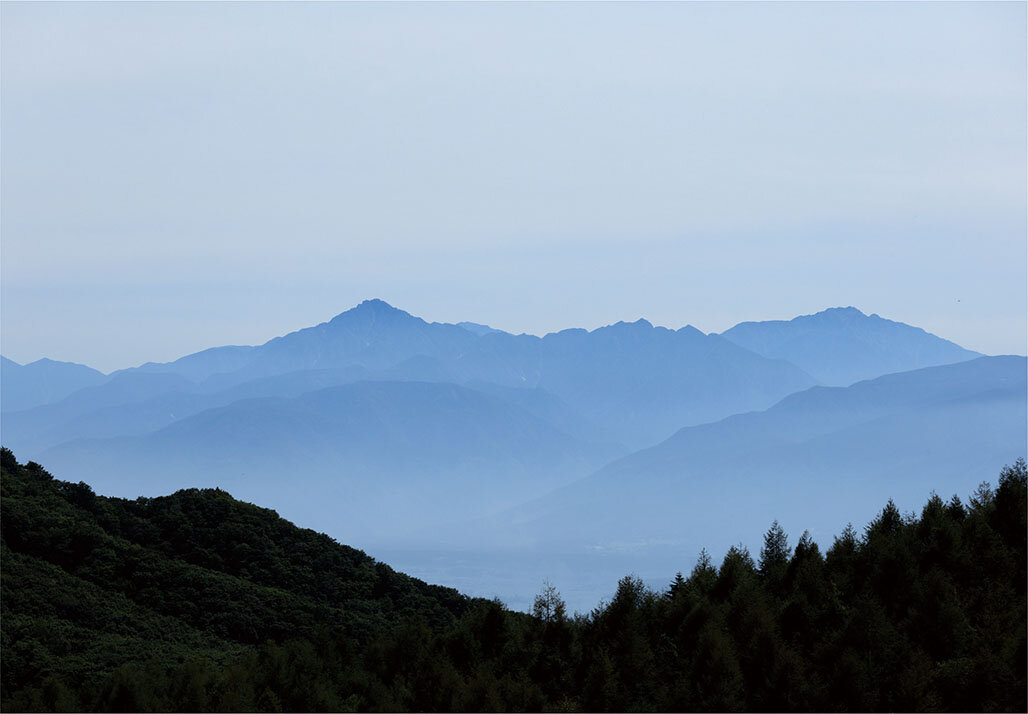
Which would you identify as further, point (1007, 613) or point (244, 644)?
point (244, 644)

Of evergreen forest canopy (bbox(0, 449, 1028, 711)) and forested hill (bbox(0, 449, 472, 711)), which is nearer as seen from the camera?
evergreen forest canopy (bbox(0, 449, 1028, 711))

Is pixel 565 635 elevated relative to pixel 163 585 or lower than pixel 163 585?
lower

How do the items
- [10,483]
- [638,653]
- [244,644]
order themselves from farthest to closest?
[10,483], [244,644], [638,653]

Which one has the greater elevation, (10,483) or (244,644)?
(10,483)

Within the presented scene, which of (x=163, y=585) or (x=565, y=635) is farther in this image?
(x=163, y=585)

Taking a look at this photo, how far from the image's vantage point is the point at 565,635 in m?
58.6

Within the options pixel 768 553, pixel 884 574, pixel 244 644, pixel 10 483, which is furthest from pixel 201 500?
pixel 884 574

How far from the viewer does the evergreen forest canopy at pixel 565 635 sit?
4934 cm

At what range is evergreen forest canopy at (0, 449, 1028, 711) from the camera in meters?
49.3

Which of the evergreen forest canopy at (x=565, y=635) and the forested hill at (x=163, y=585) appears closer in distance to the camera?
the evergreen forest canopy at (x=565, y=635)

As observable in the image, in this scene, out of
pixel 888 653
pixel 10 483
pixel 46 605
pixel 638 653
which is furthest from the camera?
pixel 10 483

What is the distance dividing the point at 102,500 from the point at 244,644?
23968 mm

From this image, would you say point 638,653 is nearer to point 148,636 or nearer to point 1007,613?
point 1007,613

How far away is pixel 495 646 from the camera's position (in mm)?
59531
